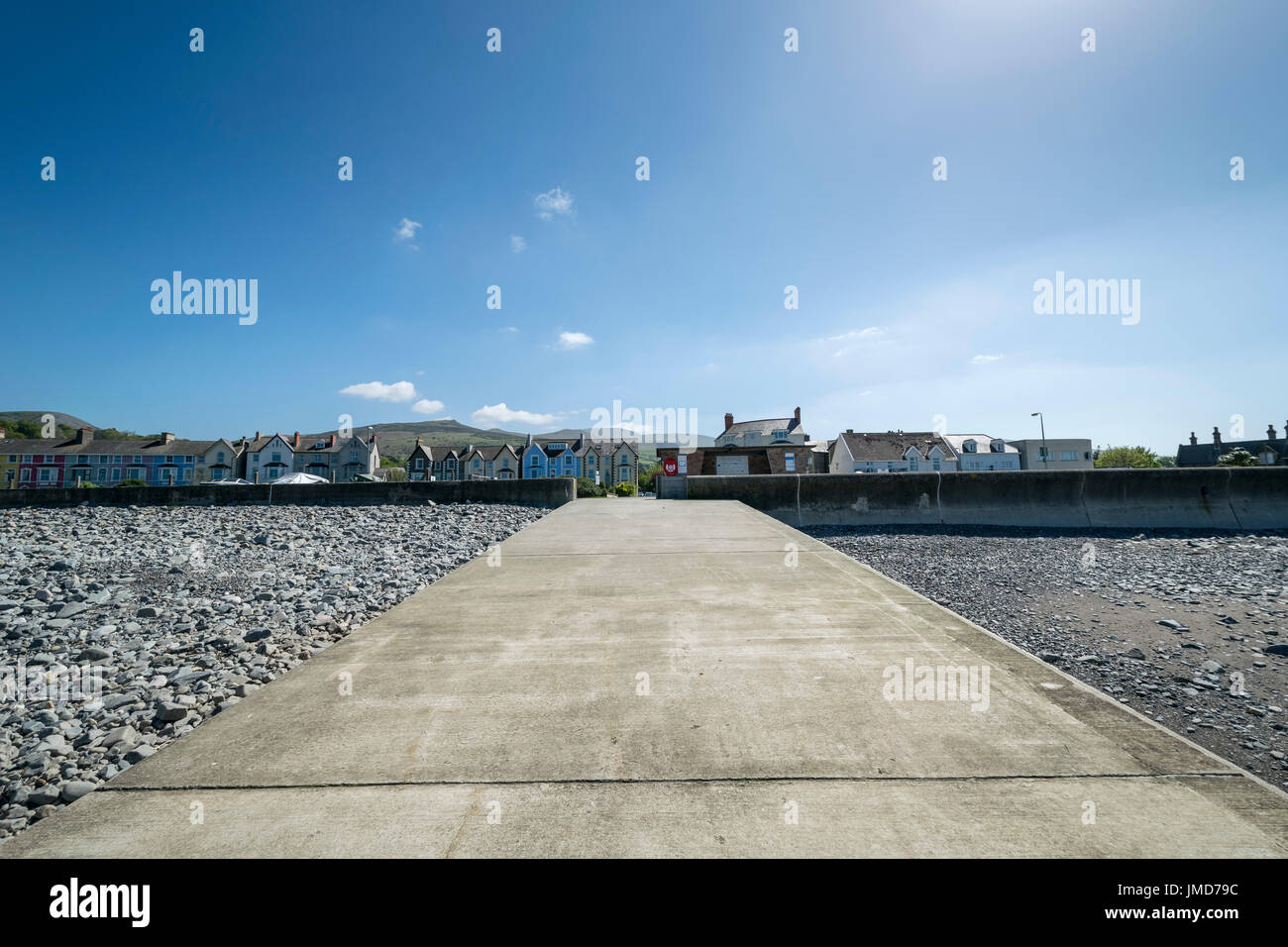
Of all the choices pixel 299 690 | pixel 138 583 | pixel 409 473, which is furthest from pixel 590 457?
pixel 299 690

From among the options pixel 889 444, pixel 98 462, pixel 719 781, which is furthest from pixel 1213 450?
pixel 98 462

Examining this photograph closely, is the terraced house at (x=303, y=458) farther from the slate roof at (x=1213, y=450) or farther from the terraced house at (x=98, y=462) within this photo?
the slate roof at (x=1213, y=450)

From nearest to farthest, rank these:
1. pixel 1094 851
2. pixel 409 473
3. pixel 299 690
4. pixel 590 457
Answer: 1. pixel 1094 851
2. pixel 299 690
3. pixel 409 473
4. pixel 590 457

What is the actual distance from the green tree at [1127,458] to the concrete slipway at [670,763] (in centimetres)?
7961

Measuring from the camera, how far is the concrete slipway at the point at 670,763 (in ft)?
5.46

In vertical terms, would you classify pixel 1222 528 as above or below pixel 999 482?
below

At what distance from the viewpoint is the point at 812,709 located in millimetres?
2521

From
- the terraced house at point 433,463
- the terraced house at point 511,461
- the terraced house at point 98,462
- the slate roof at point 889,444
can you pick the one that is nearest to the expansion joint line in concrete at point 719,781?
the slate roof at point 889,444

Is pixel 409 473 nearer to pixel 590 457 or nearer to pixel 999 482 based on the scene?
pixel 590 457

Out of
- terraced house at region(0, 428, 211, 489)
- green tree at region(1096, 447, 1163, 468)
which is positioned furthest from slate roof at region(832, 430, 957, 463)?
terraced house at region(0, 428, 211, 489)

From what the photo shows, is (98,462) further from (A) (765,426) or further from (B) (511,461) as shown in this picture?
(A) (765,426)

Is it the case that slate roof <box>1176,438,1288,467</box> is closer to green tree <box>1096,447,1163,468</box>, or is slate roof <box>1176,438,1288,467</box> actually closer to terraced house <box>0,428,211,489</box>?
green tree <box>1096,447,1163,468</box>

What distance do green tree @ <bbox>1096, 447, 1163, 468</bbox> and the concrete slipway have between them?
261 ft

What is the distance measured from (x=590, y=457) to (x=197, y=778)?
6789cm
